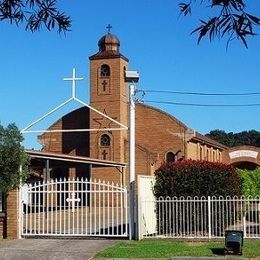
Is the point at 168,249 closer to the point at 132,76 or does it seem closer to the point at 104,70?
the point at 132,76

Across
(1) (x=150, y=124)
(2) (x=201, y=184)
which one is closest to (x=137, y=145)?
(1) (x=150, y=124)

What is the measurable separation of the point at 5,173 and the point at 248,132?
137781mm

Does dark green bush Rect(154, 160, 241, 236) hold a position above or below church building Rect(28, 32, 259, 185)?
below

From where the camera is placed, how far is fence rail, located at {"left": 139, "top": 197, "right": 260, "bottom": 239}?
1803 centimetres

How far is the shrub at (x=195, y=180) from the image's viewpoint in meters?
18.9


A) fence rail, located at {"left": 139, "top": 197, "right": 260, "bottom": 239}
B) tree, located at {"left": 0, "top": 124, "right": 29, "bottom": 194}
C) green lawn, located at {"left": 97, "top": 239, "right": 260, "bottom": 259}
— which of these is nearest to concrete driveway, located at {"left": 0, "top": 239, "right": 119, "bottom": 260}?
green lawn, located at {"left": 97, "top": 239, "right": 260, "bottom": 259}

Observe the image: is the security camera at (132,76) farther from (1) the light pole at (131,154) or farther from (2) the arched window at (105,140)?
(2) the arched window at (105,140)

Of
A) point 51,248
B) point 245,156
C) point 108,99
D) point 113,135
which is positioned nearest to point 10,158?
point 51,248

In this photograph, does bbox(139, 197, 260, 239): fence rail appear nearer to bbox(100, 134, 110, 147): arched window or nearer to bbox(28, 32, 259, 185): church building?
bbox(28, 32, 259, 185): church building

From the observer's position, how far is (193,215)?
1825cm

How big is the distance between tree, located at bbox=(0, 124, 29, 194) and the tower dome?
97.7 ft

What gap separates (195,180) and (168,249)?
428cm

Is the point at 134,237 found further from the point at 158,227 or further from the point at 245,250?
the point at 245,250

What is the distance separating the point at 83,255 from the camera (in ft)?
48.2
